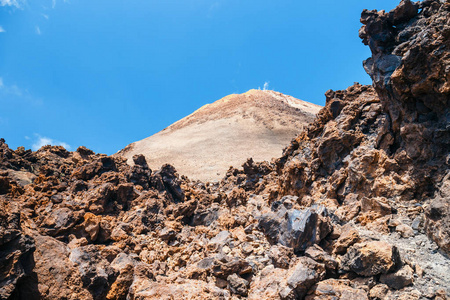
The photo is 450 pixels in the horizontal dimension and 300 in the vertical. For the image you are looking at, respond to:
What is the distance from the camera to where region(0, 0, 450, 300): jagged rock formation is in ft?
19.5

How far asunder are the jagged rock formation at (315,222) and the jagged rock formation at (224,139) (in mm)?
20671

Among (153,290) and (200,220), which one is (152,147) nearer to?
(200,220)

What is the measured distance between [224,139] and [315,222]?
48592 millimetres

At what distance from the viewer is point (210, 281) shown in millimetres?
7258

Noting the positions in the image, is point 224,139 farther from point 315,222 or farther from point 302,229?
point 302,229

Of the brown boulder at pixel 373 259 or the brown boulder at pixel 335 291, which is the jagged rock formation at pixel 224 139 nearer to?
the brown boulder at pixel 373 259

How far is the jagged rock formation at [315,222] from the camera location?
595cm

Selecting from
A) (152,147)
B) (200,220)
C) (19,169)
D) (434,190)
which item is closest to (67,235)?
(200,220)

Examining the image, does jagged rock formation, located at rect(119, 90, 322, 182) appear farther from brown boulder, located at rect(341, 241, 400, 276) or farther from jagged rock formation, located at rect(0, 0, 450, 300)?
brown boulder, located at rect(341, 241, 400, 276)

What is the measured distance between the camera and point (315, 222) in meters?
7.64

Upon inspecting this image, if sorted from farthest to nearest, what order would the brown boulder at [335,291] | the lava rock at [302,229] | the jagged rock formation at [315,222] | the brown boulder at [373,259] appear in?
1. the lava rock at [302,229]
2. the jagged rock formation at [315,222]
3. the brown boulder at [373,259]
4. the brown boulder at [335,291]

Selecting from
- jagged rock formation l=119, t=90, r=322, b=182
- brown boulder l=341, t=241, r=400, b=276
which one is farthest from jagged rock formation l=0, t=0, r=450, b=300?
jagged rock formation l=119, t=90, r=322, b=182

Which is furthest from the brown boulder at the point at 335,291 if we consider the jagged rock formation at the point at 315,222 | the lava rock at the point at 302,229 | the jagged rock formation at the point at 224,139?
the jagged rock formation at the point at 224,139

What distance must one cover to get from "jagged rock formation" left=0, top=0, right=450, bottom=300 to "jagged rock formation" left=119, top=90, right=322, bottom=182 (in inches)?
814
